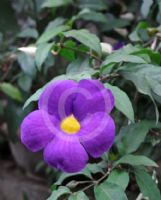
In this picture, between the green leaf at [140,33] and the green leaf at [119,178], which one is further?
the green leaf at [140,33]

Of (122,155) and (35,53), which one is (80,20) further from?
(122,155)

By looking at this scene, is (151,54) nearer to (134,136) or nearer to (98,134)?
(134,136)

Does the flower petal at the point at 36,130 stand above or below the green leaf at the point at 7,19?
above

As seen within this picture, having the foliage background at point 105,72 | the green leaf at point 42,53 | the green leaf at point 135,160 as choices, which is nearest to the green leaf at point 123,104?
the foliage background at point 105,72

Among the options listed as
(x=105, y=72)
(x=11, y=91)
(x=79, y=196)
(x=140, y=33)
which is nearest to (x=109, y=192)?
(x=79, y=196)

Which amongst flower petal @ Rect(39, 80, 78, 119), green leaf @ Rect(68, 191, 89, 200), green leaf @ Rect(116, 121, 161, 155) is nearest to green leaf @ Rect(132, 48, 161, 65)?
green leaf @ Rect(116, 121, 161, 155)

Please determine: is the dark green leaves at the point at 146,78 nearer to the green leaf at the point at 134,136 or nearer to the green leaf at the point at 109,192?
the green leaf at the point at 134,136

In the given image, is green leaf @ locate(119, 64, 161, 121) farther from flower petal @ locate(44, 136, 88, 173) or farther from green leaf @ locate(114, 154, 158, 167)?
flower petal @ locate(44, 136, 88, 173)

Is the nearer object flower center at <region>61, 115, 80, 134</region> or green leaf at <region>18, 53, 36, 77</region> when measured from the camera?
flower center at <region>61, 115, 80, 134</region>
